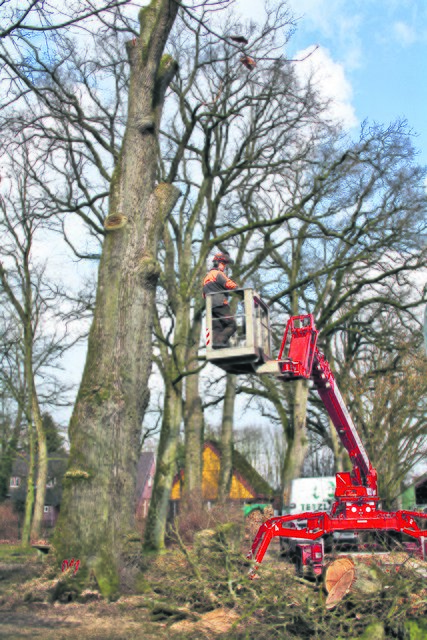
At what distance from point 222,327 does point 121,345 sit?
1659 mm

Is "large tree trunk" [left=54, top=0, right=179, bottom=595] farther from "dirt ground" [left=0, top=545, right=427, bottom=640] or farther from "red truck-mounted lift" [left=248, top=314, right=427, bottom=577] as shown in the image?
"red truck-mounted lift" [left=248, top=314, right=427, bottom=577]

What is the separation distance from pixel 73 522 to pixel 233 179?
439 inches

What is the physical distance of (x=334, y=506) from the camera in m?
11.3

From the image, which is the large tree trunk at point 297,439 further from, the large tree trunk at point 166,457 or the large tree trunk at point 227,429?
the large tree trunk at point 166,457

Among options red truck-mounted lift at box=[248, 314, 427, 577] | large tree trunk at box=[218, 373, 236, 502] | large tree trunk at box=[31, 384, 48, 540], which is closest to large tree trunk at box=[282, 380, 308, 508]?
large tree trunk at box=[218, 373, 236, 502]

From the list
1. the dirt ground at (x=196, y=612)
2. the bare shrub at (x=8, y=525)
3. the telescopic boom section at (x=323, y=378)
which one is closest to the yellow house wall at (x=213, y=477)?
the bare shrub at (x=8, y=525)

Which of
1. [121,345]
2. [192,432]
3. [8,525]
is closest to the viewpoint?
[121,345]

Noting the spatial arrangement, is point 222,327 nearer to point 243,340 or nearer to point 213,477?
point 243,340

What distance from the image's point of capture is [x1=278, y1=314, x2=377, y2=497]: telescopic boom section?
8.55 metres

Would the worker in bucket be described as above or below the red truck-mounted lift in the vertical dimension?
above

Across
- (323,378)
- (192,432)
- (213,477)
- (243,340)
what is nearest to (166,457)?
(192,432)

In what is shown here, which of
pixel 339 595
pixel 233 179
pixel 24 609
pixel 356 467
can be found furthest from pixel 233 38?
pixel 233 179

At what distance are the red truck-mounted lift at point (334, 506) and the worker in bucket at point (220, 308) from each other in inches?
30.5

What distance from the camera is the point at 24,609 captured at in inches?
285
